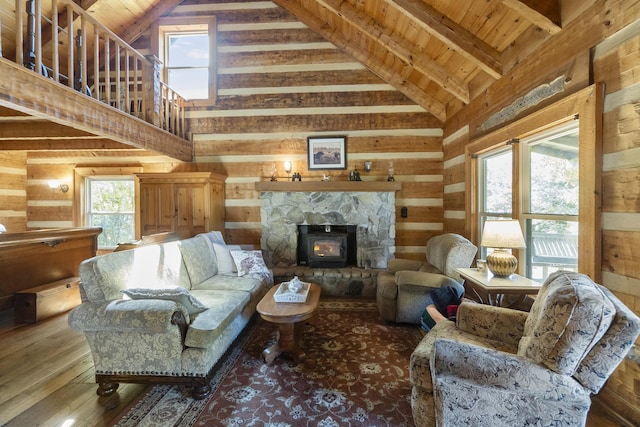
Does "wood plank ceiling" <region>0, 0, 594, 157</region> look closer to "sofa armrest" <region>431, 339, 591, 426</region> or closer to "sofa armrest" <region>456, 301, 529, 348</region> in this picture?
"sofa armrest" <region>456, 301, 529, 348</region>

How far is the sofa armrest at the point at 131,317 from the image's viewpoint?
1.90 m

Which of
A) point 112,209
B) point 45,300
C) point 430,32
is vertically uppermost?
point 430,32

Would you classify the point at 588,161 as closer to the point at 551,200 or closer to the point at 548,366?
the point at 551,200

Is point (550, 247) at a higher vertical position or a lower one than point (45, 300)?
higher

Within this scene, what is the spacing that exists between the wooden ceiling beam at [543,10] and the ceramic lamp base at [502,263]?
1857mm

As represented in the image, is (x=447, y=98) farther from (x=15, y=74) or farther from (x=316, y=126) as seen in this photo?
(x=15, y=74)

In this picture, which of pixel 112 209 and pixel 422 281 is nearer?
pixel 422 281

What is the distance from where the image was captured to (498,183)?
3314 mm

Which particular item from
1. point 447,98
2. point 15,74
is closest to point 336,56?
point 447,98

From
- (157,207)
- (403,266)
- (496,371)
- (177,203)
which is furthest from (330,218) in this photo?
(496,371)

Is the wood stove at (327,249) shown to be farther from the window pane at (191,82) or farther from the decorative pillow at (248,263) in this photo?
the window pane at (191,82)

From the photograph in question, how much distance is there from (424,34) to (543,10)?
141cm

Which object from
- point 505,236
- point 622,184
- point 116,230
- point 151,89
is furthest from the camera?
point 116,230

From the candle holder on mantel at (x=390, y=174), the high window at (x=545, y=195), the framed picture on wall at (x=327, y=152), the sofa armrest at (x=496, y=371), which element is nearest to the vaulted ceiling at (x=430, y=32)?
the high window at (x=545, y=195)
